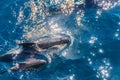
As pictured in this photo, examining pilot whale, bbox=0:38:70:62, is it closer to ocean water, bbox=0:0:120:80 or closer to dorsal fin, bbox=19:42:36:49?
dorsal fin, bbox=19:42:36:49

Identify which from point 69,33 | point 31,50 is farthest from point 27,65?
point 69,33

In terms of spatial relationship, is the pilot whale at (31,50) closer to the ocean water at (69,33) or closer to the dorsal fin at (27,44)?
the dorsal fin at (27,44)

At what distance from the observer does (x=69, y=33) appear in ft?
45.0

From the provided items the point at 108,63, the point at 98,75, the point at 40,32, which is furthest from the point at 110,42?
the point at 40,32

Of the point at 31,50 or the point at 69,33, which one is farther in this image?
the point at 69,33

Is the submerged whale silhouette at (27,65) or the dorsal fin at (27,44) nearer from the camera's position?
the submerged whale silhouette at (27,65)

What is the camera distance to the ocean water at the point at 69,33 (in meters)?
11.6

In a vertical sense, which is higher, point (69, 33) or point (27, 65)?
point (69, 33)

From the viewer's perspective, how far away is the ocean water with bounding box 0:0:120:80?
11.6 meters

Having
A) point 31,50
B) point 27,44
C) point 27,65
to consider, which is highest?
point 27,44

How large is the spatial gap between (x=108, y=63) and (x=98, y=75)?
2.76 ft

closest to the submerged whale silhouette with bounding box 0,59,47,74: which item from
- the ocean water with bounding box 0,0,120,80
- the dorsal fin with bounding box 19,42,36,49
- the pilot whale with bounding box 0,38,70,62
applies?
the ocean water with bounding box 0,0,120,80

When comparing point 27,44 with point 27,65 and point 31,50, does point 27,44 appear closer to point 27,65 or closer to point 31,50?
point 31,50

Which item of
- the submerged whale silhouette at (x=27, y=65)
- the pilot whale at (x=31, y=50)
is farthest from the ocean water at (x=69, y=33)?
the pilot whale at (x=31, y=50)
